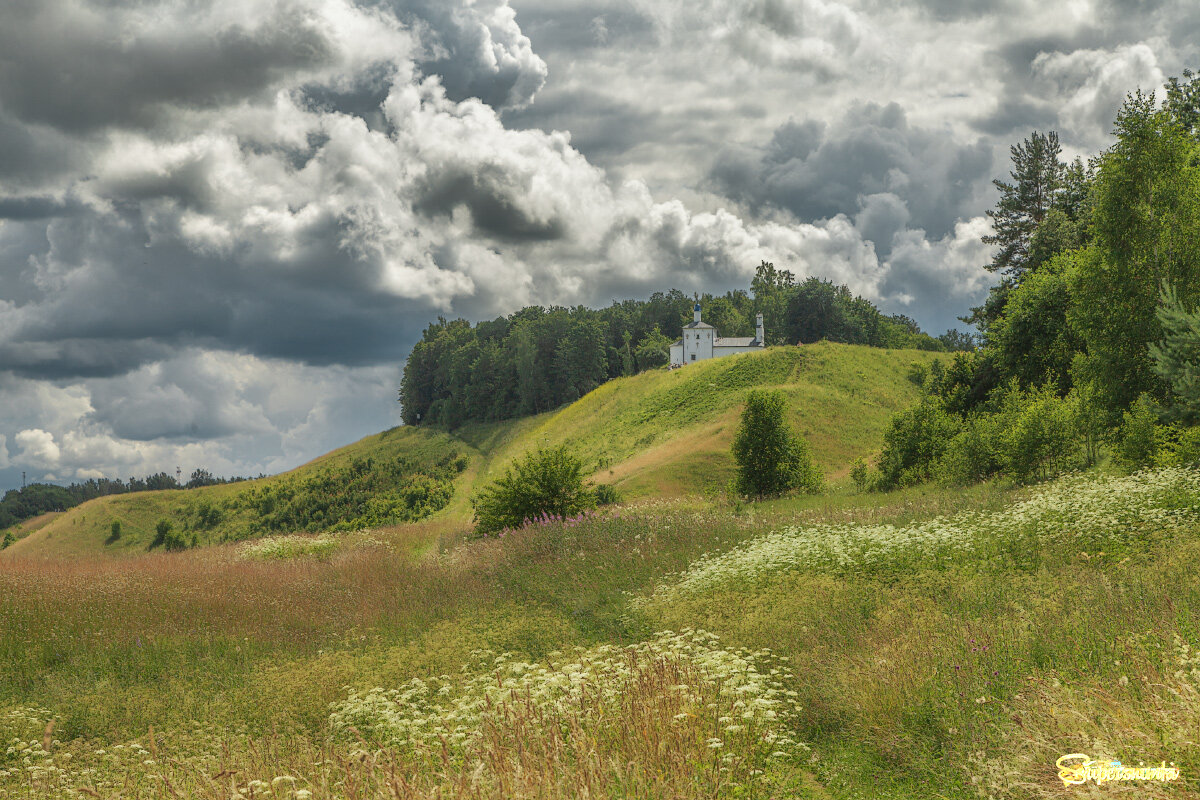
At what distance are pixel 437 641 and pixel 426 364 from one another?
112m

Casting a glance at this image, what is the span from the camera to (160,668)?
977 centimetres

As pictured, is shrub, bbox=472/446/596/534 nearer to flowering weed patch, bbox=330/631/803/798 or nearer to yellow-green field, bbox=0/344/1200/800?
yellow-green field, bbox=0/344/1200/800

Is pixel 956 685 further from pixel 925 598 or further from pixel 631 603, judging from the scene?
pixel 631 603

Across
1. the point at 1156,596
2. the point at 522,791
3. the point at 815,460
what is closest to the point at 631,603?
the point at 1156,596

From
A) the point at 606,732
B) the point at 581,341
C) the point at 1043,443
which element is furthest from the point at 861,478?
the point at 581,341

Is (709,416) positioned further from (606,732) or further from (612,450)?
(606,732)

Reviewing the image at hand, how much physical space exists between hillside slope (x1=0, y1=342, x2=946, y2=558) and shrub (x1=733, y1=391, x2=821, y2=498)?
6.68 meters

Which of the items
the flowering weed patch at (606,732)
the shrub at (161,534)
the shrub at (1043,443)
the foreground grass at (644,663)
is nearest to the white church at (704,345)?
the shrub at (161,534)

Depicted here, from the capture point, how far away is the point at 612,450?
56094 millimetres

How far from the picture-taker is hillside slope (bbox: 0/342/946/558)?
44938mm

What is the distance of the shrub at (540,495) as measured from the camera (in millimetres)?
20031
